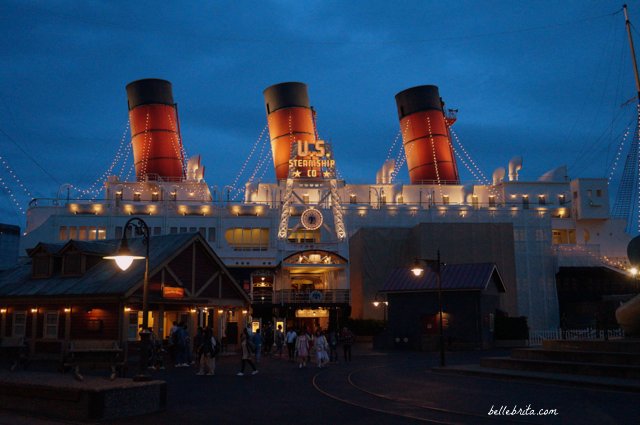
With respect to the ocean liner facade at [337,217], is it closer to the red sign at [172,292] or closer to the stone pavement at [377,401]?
the red sign at [172,292]

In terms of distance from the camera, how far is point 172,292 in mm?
25750

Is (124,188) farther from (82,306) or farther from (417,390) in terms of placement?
(417,390)

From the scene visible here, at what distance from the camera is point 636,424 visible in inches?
414

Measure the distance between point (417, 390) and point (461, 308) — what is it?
1920cm

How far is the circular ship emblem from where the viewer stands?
5062cm

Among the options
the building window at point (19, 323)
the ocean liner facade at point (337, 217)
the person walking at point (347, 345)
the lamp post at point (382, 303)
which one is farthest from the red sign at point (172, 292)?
the ocean liner facade at point (337, 217)

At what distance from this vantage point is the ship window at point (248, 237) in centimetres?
5250

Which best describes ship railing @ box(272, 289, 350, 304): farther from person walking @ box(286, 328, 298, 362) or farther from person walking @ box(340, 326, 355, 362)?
person walking @ box(286, 328, 298, 362)

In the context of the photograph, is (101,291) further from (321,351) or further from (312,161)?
(312,161)

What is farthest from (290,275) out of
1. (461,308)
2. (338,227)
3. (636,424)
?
(636,424)

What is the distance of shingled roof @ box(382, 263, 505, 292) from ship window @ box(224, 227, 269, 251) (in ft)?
59.7

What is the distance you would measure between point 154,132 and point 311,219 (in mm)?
20947

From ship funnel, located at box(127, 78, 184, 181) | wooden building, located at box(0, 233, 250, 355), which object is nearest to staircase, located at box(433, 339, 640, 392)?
wooden building, located at box(0, 233, 250, 355)

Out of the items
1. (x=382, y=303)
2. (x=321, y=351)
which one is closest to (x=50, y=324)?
(x=321, y=351)
